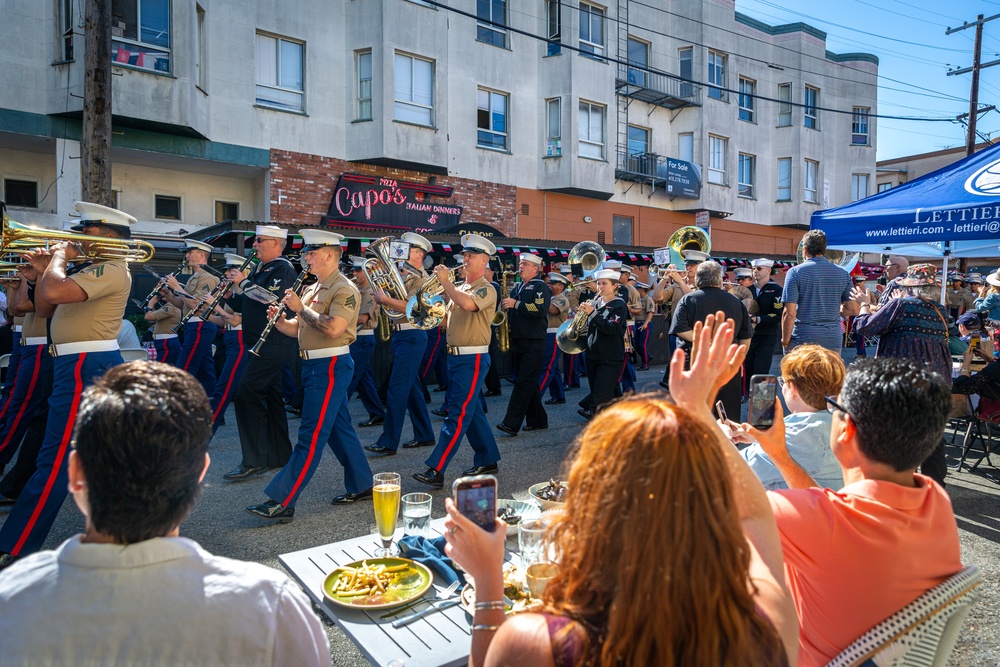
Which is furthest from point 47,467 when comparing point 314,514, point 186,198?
point 186,198

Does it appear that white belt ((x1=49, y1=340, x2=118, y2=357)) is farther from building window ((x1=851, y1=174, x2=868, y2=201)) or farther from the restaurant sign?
building window ((x1=851, y1=174, x2=868, y2=201))

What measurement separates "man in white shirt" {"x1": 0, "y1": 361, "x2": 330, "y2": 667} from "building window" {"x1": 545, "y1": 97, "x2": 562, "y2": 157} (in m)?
19.9

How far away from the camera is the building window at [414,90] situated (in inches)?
667

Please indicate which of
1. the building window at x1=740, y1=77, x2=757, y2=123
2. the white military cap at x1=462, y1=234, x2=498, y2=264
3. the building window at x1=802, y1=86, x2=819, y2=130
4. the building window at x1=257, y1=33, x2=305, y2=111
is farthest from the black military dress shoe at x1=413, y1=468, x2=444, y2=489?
the building window at x1=802, y1=86, x2=819, y2=130

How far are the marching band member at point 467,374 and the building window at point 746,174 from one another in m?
24.3

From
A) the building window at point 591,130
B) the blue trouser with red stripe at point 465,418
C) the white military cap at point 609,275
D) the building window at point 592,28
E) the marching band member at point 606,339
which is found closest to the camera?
the blue trouser with red stripe at point 465,418

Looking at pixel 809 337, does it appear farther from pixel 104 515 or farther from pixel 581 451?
pixel 104 515

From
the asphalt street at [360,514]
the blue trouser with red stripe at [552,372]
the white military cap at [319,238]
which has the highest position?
the white military cap at [319,238]

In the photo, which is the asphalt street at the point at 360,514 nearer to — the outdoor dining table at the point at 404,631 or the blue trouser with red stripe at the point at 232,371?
the blue trouser with red stripe at the point at 232,371

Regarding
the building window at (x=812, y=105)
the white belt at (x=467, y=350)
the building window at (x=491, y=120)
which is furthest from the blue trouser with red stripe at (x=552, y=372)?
the building window at (x=812, y=105)

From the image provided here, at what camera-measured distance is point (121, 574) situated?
50.9 inches

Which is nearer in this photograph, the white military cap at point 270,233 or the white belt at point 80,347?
the white belt at point 80,347

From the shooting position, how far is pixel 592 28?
2156 cm

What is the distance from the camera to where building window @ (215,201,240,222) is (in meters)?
15.7
